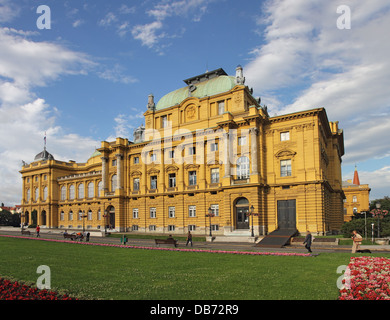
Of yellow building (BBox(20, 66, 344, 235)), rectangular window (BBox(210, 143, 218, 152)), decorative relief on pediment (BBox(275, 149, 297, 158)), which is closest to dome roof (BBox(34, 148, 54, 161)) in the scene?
yellow building (BBox(20, 66, 344, 235))

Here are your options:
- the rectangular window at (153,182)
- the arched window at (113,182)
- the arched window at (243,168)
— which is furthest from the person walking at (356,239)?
the arched window at (113,182)

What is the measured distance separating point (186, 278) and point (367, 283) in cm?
750

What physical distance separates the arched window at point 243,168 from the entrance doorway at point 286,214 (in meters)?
6.17

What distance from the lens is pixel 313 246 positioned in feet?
107

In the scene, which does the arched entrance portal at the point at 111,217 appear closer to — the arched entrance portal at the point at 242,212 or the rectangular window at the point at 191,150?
the rectangular window at the point at 191,150

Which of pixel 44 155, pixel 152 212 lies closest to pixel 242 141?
pixel 152 212

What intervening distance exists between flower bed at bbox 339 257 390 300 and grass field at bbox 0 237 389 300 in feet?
1.98

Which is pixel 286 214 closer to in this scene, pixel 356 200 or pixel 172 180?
pixel 172 180

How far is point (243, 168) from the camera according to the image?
157ft

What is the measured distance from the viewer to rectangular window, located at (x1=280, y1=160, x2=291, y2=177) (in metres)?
45.4

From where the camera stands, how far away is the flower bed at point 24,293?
36.8 feet

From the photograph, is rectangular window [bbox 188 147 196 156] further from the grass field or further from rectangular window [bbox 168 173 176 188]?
the grass field
